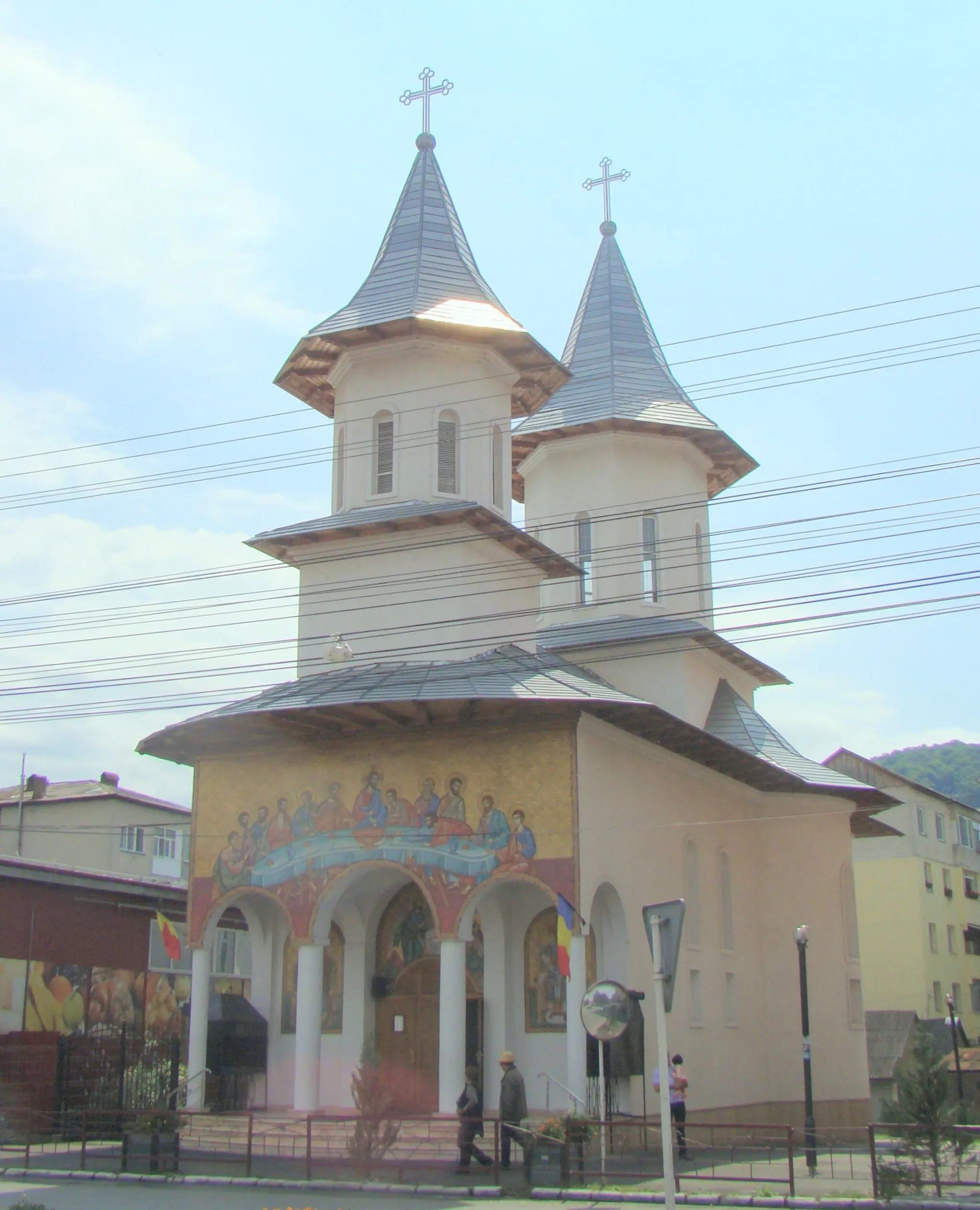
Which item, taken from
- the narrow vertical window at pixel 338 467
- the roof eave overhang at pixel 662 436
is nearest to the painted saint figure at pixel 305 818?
the narrow vertical window at pixel 338 467

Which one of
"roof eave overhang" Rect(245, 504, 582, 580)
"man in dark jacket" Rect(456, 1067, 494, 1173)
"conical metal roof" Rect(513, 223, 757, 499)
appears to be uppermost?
"conical metal roof" Rect(513, 223, 757, 499)

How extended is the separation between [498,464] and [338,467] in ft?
9.27

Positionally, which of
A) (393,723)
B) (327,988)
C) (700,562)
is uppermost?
(700,562)

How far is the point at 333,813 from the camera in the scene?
21641 millimetres

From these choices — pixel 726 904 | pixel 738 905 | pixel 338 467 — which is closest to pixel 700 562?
pixel 738 905

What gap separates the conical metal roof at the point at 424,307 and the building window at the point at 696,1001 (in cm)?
1077

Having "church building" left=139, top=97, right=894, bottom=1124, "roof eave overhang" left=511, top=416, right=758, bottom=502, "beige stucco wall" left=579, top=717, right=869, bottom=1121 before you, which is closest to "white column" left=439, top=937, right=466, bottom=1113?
"church building" left=139, top=97, right=894, bottom=1124

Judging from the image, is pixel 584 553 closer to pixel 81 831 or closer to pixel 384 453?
pixel 384 453

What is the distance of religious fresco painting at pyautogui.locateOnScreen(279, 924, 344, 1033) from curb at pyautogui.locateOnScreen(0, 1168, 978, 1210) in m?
5.78

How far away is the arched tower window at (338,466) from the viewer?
2570 cm

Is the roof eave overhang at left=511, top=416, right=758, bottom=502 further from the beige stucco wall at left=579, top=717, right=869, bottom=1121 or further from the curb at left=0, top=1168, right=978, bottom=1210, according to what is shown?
the curb at left=0, top=1168, right=978, bottom=1210

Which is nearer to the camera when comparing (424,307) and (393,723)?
(393,723)

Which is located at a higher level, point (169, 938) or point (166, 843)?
point (166, 843)

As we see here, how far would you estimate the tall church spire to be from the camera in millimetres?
29766
